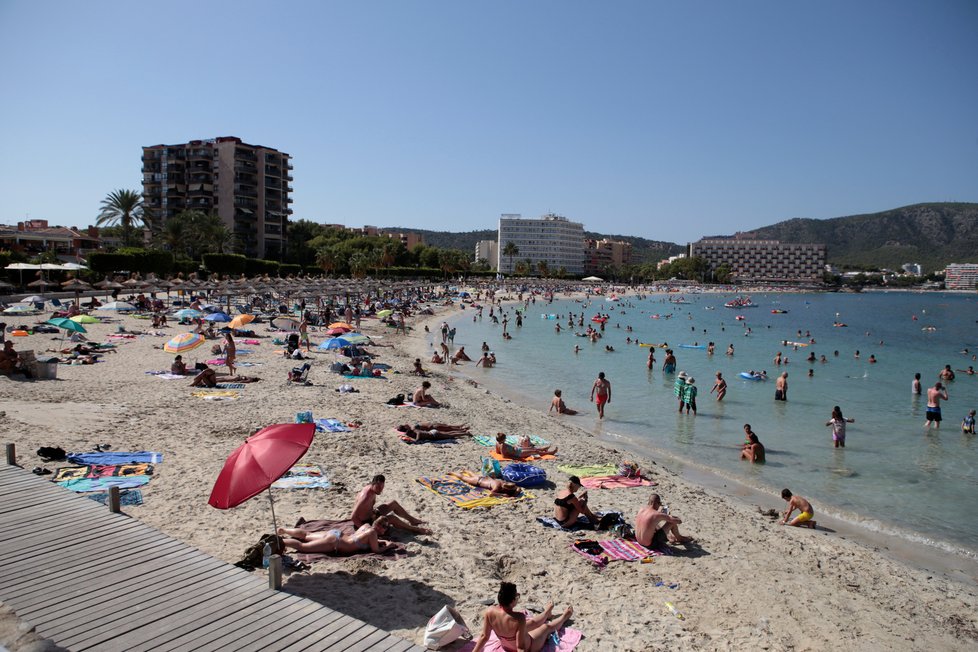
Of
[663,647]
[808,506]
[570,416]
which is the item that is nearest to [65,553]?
[663,647]

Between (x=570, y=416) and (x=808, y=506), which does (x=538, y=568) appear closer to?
(x=808, y=506)

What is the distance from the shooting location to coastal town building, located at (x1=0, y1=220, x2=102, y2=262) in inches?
2366

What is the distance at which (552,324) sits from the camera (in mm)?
51938

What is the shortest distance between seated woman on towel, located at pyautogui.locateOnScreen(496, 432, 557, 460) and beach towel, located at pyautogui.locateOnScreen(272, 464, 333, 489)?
327 centimetres

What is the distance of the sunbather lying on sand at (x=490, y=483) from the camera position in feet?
29.8

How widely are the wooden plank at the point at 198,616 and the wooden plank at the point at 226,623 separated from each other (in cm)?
5

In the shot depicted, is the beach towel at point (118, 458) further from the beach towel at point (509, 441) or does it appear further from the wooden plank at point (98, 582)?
the beach towel at point (509, 441)

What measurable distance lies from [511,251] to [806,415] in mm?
135614

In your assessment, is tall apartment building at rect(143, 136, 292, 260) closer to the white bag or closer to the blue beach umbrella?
the blue beach umbrella

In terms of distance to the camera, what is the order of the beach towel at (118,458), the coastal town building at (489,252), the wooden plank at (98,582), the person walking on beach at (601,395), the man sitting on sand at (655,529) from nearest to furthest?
the wooden plank at (98,582)
the man sitting on sand at (655,529)
the beach towel at (118,458)
the person walking on beach at (601,395)
the coastal town building at (489,252)

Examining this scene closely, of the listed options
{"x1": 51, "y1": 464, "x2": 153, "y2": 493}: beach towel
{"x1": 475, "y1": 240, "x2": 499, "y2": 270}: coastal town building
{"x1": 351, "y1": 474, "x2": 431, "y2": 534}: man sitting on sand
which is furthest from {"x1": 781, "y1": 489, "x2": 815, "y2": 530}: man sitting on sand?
{"x1": 475, "y1": 240, "x2": 499, "y2": 270}: coastal town building

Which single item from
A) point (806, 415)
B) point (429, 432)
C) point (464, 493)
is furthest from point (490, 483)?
point (806, 415)

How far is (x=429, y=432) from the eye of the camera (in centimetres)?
1191

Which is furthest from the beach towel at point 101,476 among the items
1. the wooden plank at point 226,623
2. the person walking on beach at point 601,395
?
the person walking on beach at point 601,395
